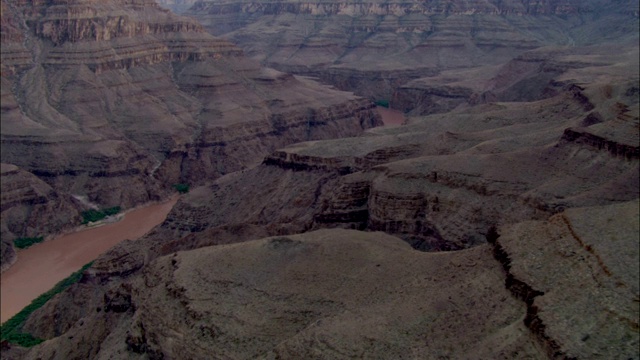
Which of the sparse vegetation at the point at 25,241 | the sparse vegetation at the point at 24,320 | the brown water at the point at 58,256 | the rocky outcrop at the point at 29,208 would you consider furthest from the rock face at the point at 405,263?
the rocky outcrop at the point at 29,208

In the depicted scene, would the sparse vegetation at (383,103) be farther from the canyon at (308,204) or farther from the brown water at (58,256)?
the brown water at (58,256)

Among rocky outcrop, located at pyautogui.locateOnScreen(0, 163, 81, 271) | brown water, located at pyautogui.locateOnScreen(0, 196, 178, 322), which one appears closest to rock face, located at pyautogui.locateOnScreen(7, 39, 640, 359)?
brown water, located at pyautogui.locateOnScreen(0, 196, 178, 322)

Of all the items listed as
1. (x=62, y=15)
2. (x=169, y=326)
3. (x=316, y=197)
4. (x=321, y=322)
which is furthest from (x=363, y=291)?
(x=62, y=15)

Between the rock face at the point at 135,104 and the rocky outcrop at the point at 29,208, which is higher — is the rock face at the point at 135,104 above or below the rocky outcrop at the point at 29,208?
above

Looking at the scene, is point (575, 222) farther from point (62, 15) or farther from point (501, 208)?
point (62, 15)

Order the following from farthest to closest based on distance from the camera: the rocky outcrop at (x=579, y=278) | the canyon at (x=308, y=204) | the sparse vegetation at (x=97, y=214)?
1. the sparse vegetation at (x=97, y=214)
2. the canyon at (x=308, y=204)
3. the rocky outcrop at (x=579, y=278)
